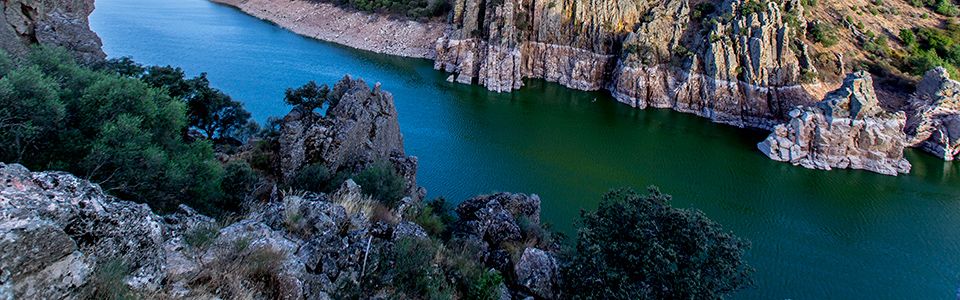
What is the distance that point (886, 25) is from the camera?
5672 cm

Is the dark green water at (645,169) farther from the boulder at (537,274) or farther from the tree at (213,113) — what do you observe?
the boulder at (537,274)

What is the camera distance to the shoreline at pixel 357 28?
218 ft

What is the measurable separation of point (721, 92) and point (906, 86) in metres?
15.7

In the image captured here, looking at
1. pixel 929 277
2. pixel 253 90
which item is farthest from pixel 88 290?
pixel 253 90

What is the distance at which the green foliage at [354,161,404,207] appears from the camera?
51.1ft

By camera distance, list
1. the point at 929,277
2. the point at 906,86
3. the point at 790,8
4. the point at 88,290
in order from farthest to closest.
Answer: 1. the point at 790,8
2. the point at 906,86
3. the point at 929,277
4. the point at 88,290

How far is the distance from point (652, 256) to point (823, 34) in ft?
164

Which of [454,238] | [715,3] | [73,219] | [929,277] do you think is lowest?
[929,277]

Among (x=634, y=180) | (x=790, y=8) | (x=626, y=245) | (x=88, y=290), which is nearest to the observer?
(x=88, y=290)

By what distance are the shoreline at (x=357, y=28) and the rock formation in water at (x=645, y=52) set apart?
5878mm

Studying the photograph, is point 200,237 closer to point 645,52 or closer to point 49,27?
point 49,27

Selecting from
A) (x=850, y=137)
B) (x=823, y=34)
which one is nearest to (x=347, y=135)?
(x=850, y=137)

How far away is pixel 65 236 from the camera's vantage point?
4629 mm

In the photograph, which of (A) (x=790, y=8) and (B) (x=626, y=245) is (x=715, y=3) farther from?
(B) (x=626, y=245)
